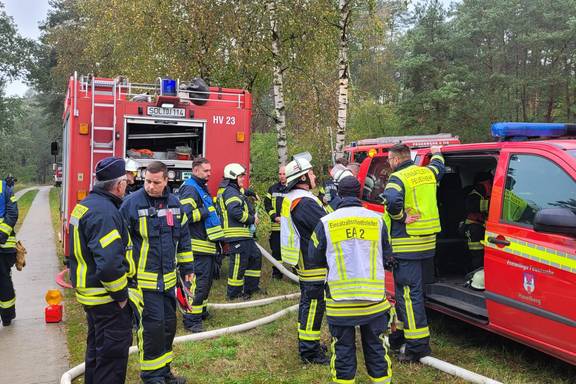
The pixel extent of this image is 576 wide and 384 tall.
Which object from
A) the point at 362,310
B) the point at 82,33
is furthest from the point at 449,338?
the point at 82,33

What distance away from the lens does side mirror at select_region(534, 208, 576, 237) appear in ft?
11.6

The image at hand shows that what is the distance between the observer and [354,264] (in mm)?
3605

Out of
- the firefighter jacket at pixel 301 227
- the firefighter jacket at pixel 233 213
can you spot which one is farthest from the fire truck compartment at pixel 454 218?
the firefighter jacket at pixel 233 213

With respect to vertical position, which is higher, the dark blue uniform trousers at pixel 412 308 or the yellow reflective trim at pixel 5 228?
the yellow reflective trim at pixel 5 228

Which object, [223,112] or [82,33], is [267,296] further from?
[82,33]

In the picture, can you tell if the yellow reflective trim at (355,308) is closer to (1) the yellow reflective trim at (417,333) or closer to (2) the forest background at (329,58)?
(1) the yellow reflective trim at (417,333)

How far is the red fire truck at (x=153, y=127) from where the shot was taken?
7172mm

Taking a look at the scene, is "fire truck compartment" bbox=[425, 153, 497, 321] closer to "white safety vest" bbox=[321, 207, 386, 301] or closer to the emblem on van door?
the emblem on van door

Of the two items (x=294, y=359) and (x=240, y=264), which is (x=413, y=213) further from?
(x=240, y=264)

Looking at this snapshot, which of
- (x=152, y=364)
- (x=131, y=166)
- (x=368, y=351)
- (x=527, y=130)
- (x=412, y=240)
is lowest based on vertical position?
(x=152, y=364)

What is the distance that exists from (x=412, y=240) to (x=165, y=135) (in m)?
4.52

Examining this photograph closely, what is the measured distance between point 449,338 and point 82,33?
82.2ft

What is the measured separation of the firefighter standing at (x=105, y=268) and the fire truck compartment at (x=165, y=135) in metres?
3.82

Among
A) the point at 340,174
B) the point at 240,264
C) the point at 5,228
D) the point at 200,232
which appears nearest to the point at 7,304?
the point at 5,228
